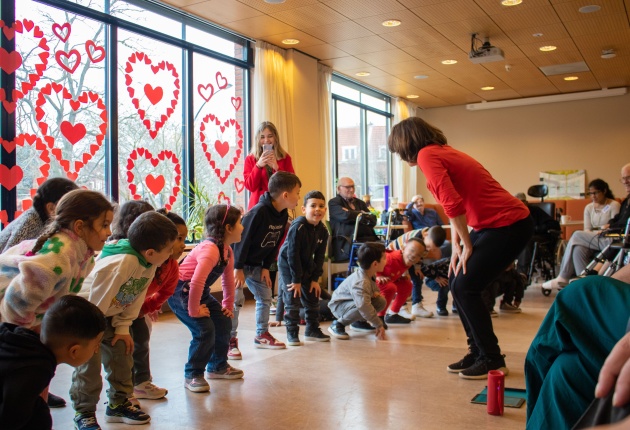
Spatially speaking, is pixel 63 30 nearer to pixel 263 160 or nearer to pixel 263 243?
pixel 263 160

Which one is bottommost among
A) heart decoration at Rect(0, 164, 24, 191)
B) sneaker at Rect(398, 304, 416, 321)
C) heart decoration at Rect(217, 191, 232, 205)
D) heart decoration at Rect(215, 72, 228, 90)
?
sneaker at Rect(398, 304, 416, 321)

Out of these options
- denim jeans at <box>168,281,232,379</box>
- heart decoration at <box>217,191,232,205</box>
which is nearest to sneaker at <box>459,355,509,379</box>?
denim jeans at <box>168,281,232,379</box>

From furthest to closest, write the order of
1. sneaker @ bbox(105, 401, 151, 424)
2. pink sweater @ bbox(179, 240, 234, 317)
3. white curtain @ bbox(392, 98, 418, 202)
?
white curtain @ bbox(392, 98, 418, 202)
pink sweater @ bbox(179, 240, 234, 317)
sneaker @ bbox(105, 401, 151, 424)

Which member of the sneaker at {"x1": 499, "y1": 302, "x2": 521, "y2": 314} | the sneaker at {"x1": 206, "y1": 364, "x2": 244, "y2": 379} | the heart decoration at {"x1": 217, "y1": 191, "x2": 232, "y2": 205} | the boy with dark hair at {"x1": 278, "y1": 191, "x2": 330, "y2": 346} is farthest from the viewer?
the heart decoration at {"x1": 217, "y1": 191, "x2": 232, "y2": 205}

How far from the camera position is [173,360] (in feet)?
12.2

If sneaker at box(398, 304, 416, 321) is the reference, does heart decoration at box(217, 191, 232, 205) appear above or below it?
above

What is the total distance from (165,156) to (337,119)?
13.2 feet

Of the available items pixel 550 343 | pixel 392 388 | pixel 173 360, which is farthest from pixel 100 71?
pixel 550 343

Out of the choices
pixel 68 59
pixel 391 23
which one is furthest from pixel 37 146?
pixel 391 23

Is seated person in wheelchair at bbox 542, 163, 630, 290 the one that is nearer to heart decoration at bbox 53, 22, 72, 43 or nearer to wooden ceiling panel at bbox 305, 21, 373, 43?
wooden ceiling panel at bbox 305, 21, 373, 43

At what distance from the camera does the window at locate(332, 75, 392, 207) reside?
9.71 m

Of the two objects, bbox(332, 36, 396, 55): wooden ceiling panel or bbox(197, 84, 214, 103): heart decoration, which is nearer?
bbox(197, 84, 214, 103): heart decoration

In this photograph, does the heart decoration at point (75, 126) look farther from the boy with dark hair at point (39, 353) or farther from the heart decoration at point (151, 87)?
the boy with dark hair at point (39, 353)

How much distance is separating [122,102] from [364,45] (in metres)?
3.15
